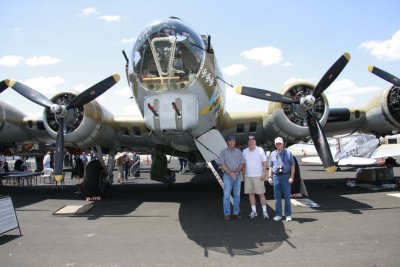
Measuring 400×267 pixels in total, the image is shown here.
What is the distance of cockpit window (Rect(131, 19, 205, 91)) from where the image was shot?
6.83 meters

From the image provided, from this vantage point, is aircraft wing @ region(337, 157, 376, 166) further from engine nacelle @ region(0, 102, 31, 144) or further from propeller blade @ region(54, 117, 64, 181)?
engine nacelle @ region(0, 102, 31, 144)

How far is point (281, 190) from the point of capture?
23.4 feet

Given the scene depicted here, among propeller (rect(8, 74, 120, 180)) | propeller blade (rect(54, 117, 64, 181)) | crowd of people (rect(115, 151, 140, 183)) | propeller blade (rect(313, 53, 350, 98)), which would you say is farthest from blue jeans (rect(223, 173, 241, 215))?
crowd of people (rect(115, 151, 140, 183))

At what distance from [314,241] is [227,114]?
5.77m

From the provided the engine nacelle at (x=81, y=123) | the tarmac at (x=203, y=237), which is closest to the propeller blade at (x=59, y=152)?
the engine nacelle at (x=81, y=123)

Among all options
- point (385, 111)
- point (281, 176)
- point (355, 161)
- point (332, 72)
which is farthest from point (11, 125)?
point (355, 161)

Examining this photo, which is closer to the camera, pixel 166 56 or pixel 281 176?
pixel 166 56

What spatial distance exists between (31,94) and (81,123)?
173 cm

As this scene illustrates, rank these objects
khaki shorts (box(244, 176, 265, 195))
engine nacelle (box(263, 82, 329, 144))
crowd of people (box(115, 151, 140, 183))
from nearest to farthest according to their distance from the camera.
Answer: khaki shorts (box(244, 176, 265, 195)), engine nacelle (box(263, 82, 329, 144)), crowd of people (box(115, 151, 140, 183))

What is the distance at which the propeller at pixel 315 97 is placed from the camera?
8859 mm

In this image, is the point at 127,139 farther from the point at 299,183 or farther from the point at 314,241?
the point at 314,241

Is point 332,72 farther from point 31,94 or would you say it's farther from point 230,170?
point 31,94

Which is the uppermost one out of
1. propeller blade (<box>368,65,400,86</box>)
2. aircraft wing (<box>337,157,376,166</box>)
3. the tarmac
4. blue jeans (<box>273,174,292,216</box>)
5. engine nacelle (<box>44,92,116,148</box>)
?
propeller blade (<box>368,65,400,86</box>)

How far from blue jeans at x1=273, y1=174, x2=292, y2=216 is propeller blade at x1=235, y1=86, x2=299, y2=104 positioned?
2669mm
